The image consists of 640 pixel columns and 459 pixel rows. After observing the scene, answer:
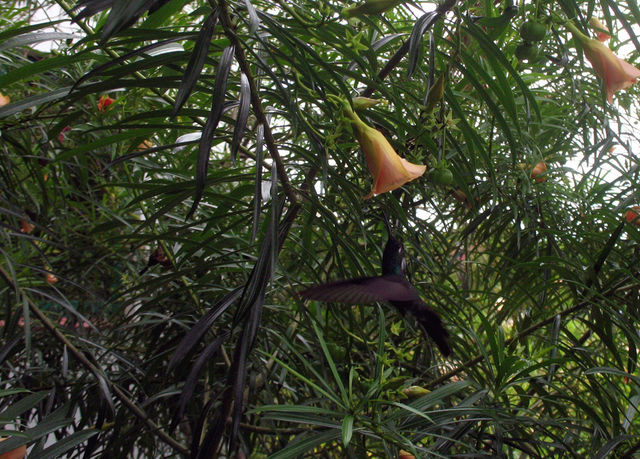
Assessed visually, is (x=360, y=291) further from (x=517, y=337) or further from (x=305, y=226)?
(x=517, y=337)

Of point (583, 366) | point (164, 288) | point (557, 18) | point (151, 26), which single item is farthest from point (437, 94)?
point (164, 288)

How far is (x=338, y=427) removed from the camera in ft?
1.61

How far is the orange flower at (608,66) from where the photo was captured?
1.81ft

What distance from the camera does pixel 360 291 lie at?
41cm

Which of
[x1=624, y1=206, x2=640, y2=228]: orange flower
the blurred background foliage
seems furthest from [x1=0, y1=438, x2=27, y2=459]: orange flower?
[x1=624, y1=206, x2=640, y2=228]: orange flower

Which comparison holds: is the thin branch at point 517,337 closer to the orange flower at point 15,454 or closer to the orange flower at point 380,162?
the orange flower at point 380,162

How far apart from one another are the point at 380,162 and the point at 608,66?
0.32 m

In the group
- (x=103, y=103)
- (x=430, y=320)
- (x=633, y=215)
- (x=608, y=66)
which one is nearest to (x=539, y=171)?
(x=633, y=215)

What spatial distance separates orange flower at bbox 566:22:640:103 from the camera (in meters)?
0.55

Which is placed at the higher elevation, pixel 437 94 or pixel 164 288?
pixel 437 94

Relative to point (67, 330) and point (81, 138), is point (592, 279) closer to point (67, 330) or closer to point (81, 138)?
point (67, 330)

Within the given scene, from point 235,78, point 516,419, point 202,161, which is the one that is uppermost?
point 235,78

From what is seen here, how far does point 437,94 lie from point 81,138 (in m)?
0.74

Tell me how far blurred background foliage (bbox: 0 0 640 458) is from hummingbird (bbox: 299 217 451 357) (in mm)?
46
